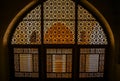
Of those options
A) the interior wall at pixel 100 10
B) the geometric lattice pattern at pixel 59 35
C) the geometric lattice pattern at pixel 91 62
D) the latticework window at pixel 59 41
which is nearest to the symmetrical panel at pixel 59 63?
the latticework window at pixel 59 41

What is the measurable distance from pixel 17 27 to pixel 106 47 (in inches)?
95.7

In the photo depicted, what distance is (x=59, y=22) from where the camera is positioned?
6.29 m

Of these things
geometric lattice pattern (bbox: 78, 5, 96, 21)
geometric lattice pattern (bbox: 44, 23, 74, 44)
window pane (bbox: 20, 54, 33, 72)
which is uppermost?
geometric lattice pattern (bbox: 78, 5, 96, 21)

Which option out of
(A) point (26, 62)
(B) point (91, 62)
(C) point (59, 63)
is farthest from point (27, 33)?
(B) point (91, 62)

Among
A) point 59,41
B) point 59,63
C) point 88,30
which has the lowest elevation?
point 59,63

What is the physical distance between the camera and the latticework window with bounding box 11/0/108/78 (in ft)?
20.5

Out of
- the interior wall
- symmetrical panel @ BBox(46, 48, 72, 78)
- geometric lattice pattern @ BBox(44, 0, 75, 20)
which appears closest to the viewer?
the interior wall

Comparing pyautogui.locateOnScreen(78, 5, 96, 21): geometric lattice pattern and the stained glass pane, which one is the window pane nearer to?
the stained glass pane

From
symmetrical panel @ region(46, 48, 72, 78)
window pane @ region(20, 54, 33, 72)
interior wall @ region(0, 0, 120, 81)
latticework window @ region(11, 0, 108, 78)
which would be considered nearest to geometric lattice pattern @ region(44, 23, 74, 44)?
latticework window @ region(11, 0, 108, 78)

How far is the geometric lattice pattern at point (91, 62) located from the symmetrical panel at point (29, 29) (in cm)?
128

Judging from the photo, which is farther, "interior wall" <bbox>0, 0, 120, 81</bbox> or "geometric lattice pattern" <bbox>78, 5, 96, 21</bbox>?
"geometric lattice pattern" <bbox>78, 5, 96, 21</bbox>

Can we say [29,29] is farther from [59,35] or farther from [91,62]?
[91,62]

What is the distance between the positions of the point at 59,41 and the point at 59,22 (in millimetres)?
508

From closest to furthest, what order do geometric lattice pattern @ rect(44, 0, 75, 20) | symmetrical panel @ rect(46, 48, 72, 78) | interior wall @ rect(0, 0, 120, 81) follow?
interior wall @ rect(0, 0, 120, 81) → geometric lattice pattern @ rect(44, 0, 75, 20) → symmetrical panel @ rect(46, 48, 72, 78)
